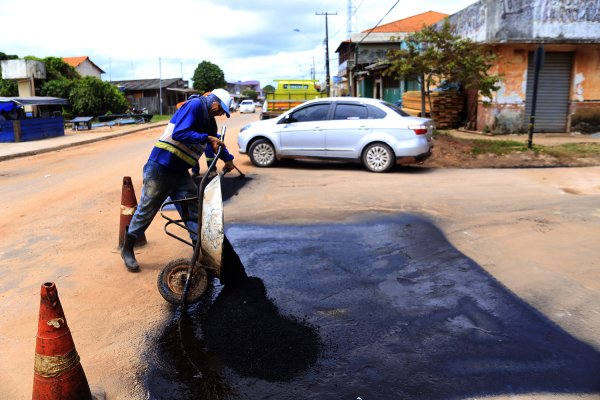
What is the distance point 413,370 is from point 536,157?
1062 centimetres

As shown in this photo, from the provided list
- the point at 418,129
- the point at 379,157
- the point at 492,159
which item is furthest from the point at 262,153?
the point at 492,159

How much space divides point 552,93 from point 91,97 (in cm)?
2762

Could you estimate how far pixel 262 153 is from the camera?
37.8 ft

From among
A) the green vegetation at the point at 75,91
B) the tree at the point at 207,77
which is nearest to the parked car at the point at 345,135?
the green vegetation at the point at 75,91

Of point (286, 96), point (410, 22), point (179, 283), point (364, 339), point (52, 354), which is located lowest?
point (364, 339)

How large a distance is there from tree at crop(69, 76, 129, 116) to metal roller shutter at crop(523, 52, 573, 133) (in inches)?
1063

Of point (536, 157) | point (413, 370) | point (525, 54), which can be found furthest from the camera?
point (525, 54)

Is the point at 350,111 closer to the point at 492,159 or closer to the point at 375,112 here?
the point at 375,112

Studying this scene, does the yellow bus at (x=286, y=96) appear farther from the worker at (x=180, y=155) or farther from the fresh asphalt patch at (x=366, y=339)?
the fresh asphalt patch at (x=366, y=339)

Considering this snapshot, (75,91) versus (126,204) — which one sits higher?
(75,91)

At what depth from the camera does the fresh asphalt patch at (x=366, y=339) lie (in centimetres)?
300

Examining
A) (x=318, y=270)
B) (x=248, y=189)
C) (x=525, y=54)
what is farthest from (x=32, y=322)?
(x=525, y=54)

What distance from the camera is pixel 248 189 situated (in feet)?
29.4

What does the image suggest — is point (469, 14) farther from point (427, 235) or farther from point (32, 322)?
point (32, 322)
